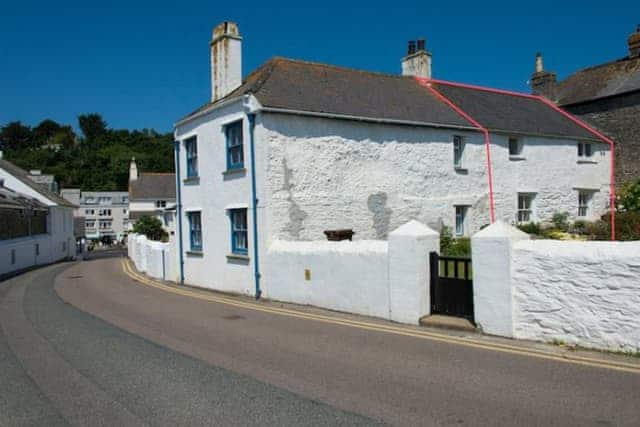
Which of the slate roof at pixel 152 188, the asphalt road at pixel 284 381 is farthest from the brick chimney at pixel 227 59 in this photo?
the slate roof at pixel 152 188

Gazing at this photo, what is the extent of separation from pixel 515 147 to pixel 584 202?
5.00m

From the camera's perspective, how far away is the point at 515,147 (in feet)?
76.7

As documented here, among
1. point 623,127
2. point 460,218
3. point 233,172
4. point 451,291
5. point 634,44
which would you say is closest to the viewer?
point 451,291

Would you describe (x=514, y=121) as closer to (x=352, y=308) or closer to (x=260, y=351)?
(x=352, y=308)

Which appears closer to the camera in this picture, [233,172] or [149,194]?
[233,172]

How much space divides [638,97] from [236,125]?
20.4 meters

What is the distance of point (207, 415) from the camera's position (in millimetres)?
5938

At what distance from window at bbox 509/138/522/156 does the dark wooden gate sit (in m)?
14.2

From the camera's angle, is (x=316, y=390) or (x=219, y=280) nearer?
(x=316, y=390)

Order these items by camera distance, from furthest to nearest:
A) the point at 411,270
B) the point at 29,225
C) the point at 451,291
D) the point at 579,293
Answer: the point at 29,225 → the point at 411,270 → the point at 451,291 → the point at 579,293

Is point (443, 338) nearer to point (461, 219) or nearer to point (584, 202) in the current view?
point (461, 219)

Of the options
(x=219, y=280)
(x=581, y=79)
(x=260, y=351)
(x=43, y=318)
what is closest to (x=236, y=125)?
(x=219, y=280)

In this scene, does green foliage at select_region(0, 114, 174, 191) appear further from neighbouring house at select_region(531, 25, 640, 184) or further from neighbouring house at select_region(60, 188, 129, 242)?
neighbouring house at select_region(531, 25, 640, 184)

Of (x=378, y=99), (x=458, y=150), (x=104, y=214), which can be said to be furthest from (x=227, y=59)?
(x=104, y=214)
